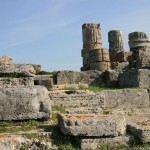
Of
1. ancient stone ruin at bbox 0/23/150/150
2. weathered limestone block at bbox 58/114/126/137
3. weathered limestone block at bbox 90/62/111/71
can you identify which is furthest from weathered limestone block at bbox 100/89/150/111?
weathered limestone block at bbox 90/62/111/71

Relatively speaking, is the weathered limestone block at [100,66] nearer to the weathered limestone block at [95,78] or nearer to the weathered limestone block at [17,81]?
the weathered limestone block at [95,78]

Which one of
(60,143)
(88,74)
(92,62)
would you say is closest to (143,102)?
(88,74)

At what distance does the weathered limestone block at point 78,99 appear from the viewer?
1132 cm

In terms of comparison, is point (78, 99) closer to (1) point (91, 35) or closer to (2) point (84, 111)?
(2) point (84, 111)

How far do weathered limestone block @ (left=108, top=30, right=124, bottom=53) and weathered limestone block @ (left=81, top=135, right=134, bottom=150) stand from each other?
64.8 ft

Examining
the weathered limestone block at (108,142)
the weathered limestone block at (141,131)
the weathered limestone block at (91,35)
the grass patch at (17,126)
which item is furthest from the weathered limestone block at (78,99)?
the weathered limestone block at (91,35)

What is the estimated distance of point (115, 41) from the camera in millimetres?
26625

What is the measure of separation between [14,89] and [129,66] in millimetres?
12546

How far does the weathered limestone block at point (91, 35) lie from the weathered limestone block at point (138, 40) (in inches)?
88.3

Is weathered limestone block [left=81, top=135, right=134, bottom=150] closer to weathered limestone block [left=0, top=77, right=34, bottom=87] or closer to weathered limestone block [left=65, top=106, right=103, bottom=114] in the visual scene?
weathered limestone block [left=65, top=106, right=103, bottom=114]

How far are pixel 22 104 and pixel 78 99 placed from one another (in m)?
3.89

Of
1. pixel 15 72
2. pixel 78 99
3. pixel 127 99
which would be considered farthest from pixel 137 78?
pixel 15 72

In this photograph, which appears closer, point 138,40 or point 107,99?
point 107,99

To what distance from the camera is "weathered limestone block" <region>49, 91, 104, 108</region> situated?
11.3m
